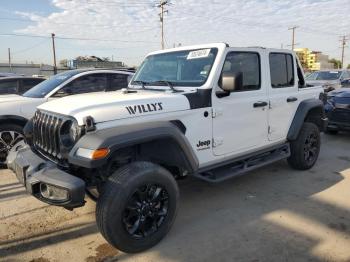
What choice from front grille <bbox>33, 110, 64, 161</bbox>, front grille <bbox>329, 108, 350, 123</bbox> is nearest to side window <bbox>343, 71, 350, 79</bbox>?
front grille <bbox>329, 108, 350, 123</bbox>

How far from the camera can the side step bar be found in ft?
13.8

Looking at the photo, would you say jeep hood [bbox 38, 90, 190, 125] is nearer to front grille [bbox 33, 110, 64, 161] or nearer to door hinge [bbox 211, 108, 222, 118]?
front grille [bbox 33, 110, 64, 161]

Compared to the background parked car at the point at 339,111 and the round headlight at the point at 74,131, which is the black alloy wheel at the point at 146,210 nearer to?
the round headlight at the point at 74,131

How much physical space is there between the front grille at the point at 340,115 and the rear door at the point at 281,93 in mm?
3218

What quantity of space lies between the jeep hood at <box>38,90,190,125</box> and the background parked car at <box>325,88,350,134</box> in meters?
5.64

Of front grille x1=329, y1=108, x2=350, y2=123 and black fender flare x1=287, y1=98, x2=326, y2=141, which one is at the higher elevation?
black fender flare x1=287, y1=98, x2=326, y2=141

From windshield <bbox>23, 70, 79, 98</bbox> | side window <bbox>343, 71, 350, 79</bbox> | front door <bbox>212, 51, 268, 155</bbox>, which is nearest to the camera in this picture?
front door <bbox>212, 51, 268, 155</bbox>

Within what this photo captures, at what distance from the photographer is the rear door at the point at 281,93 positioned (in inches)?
198

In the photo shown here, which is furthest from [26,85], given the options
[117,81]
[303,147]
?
[303,147]

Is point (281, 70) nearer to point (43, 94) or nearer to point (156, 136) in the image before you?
point (156, 136)

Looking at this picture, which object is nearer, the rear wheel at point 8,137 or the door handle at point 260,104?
the door handle at point 260,104

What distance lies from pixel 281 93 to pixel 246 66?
2.81 ft

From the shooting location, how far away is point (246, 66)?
4.66 m

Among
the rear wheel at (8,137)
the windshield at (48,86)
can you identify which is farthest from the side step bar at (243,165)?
the windshield at (48,86)
